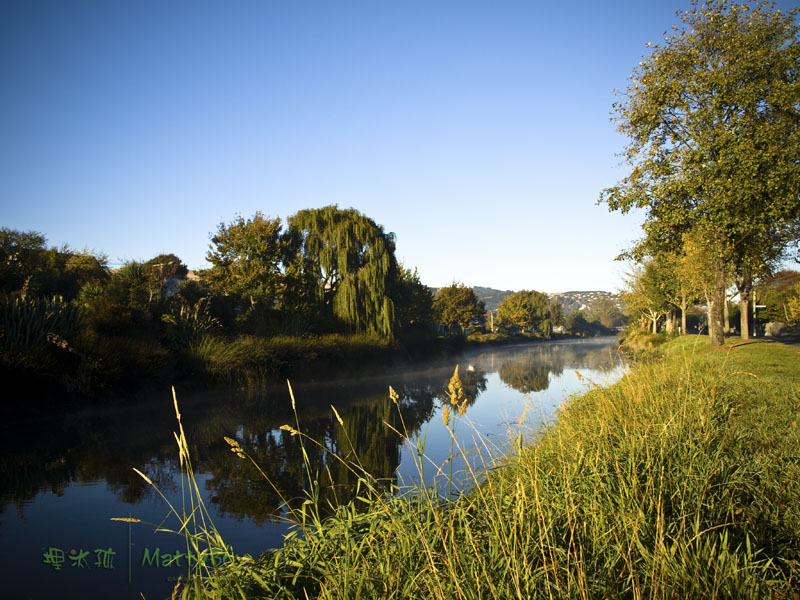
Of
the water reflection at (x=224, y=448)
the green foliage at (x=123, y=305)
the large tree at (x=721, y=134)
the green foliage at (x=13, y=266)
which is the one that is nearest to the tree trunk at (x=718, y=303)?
the large tree at (x=721, y=134)

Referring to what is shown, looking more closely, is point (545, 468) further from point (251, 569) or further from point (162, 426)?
point (162, 426)

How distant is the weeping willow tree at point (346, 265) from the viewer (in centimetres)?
2402

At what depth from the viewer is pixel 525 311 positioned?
258ft

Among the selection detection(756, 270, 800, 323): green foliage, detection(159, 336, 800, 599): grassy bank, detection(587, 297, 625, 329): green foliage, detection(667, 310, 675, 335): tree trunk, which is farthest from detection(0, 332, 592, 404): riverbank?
detection(587, 297, 625, 329): green foliage

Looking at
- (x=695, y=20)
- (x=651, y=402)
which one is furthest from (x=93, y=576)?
(x=695, y=20)

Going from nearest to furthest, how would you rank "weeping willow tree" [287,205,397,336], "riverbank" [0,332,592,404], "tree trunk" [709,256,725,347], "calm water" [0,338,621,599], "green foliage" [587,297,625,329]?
"calm water" [0,338,621,599]
"riverbank" [0,332,592,404]
"tree trunk" [709,256,725,347]
"weeping willow tree" [287,205,397,336]
"green foliage" [587,297,625,329]

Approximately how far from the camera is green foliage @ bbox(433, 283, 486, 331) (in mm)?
54781

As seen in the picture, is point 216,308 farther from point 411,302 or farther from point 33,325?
point 411,302

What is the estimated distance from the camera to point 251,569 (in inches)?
101

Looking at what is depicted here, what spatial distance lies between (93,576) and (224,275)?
672 inches

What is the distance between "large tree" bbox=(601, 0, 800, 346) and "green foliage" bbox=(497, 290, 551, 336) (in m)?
61.7

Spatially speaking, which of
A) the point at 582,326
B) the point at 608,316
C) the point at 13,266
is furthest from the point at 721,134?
the point at 608,316

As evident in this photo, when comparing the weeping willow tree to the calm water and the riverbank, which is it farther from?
the calm water

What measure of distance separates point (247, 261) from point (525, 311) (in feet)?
213
